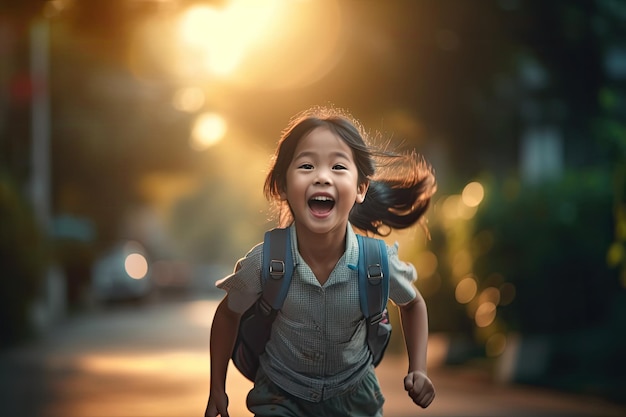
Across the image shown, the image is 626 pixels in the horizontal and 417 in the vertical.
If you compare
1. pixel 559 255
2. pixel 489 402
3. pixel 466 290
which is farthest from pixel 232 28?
pixel 489 402

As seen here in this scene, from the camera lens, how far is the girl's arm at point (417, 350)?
448cm

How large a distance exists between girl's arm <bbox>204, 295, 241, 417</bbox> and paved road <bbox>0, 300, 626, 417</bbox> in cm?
558

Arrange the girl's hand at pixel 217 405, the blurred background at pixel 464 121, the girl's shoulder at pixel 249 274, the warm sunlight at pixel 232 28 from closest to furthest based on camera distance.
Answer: the girl's shoulder at pixel 249 274 < the girl's hand at pixel 217 405 < the blurred background at pixel 464 121 < the warm sunlight at pixel 232 28

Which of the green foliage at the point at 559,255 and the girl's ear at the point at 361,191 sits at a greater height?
the green foliage at the point at 559,255

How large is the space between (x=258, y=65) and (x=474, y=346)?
4430 millimetres

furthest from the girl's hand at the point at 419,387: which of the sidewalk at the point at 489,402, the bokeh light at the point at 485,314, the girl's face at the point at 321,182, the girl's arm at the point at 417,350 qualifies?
the bokeh light at the point at 485,314

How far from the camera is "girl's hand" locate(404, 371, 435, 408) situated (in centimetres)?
446

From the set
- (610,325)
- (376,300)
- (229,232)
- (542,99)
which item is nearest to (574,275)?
(610,325)

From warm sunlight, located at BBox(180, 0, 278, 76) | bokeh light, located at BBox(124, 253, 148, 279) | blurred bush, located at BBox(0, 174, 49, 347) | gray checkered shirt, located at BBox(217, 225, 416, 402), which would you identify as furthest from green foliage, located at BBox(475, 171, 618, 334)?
bokeh light, located at BBox(124, 253, 148, 279)

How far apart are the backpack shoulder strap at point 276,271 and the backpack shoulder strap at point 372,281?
0.26 m

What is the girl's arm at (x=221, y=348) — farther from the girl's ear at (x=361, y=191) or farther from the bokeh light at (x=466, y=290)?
the bokeh light at (x=466, y=290)

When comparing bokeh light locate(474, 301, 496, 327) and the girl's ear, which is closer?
the girl's ear

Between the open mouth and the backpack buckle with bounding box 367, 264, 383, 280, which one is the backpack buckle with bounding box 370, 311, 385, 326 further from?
the open mouth

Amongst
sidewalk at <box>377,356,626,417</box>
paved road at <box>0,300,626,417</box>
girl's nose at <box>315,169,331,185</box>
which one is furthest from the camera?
paved road at <box>0,300,626,417</box>
